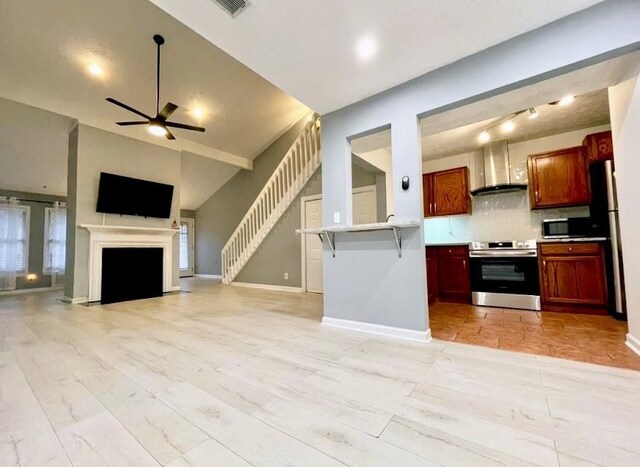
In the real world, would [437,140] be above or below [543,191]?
above

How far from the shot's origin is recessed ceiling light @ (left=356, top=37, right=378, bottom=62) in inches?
82.7

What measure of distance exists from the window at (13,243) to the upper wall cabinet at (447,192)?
9.05 metres

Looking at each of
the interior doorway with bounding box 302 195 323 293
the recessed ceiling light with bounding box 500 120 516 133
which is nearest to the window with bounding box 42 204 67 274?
the interior doorway with bounding box 302 195 323 293

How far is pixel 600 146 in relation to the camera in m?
3.21

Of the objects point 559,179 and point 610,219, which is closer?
point 610,219

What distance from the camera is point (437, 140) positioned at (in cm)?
406

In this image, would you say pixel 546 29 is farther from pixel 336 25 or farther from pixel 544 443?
pixel 544 443

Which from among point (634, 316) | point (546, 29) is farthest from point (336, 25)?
point (634, 316)

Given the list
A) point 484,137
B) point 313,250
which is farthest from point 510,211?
point 313,250

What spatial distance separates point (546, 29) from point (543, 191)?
251 centimetres

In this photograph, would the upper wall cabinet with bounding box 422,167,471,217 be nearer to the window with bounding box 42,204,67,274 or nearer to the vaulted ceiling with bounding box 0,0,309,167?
the vaulted ceiling with bounding box 0,0,309,167

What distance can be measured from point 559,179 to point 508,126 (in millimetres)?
992

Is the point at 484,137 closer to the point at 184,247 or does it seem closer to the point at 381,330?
the point at 381,330

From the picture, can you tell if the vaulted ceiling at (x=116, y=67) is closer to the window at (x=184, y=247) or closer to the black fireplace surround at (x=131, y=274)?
the black fireplace surround at (x=131, y=274)
